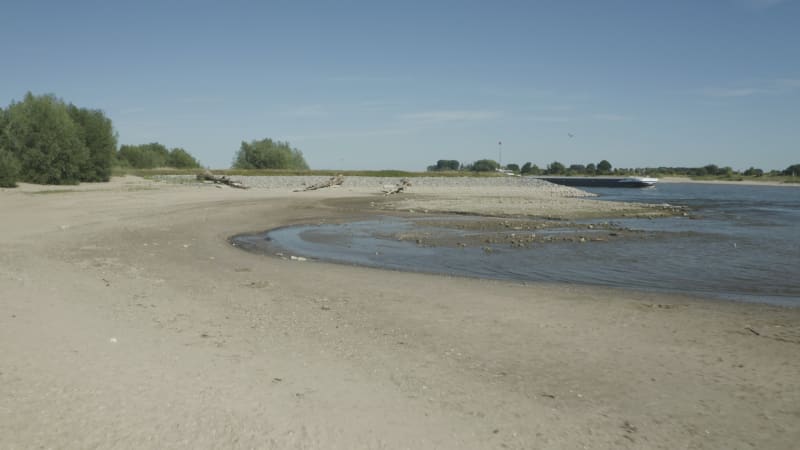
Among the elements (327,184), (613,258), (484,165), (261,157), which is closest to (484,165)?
(484,165)

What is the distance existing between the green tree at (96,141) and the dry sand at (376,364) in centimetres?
5225

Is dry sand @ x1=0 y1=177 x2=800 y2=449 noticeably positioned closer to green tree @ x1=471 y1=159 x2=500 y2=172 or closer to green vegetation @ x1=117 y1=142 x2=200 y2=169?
green vegetation @ x1=117 y1=142 x2=200 y2=169

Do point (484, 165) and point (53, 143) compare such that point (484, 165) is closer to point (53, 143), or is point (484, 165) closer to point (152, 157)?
point (152, 157)

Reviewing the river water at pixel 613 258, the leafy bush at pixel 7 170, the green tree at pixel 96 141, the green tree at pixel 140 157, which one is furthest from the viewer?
the green tree at pixel 140 157

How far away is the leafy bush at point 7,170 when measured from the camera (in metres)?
44.3

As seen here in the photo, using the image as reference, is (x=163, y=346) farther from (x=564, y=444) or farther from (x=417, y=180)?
(x=417, y=180)

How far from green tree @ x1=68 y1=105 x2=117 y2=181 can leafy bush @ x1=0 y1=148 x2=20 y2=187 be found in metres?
12.2

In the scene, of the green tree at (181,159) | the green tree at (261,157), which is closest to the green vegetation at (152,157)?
the green tree at (181,159)

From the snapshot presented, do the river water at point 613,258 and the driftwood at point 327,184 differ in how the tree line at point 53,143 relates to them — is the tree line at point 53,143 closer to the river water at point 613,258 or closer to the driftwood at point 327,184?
the driftwood at point 327,184

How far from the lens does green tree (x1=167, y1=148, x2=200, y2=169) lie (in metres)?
133

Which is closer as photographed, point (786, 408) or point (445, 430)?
A: point (445, 430)

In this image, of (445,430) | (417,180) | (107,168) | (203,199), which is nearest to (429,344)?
(445,430)

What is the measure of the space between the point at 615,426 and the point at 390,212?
106 feet

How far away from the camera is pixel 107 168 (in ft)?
205
